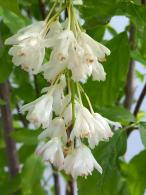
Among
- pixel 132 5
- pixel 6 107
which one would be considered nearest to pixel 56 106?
pixel 132 5

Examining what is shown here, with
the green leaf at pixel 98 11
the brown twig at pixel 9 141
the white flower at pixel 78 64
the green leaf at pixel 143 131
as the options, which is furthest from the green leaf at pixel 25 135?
the white flower at pixel 78 64

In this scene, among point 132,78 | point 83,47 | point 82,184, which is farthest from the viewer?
point 132,78

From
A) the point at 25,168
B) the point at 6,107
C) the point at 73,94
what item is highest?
the point at 73,94

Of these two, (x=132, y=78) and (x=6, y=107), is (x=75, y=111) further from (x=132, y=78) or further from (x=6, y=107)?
(x=132, y=78)

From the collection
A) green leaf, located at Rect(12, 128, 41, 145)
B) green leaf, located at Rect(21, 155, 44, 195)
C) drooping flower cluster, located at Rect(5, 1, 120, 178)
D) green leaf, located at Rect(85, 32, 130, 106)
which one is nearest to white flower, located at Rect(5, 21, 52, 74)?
drooping flower cluster, located at Rect(5, 1, 120, 178)

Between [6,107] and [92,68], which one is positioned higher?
[92,68]

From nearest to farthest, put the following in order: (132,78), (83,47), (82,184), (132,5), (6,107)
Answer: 1. (83,47)
2. (132,5)
3. (82,184)
4. (6,107)
5. (132,78)

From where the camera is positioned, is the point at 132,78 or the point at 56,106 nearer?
the point at 56,106

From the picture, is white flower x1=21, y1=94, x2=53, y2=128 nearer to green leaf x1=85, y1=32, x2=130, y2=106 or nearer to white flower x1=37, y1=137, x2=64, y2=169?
white flower x1=37, y1=137, x2=64, y2=169
